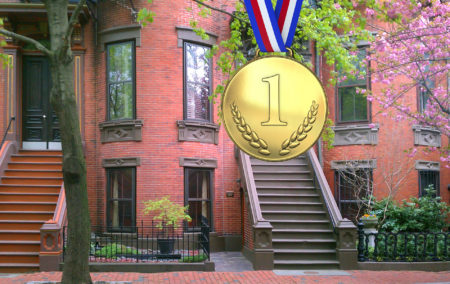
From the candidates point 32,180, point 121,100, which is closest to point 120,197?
point 32,180

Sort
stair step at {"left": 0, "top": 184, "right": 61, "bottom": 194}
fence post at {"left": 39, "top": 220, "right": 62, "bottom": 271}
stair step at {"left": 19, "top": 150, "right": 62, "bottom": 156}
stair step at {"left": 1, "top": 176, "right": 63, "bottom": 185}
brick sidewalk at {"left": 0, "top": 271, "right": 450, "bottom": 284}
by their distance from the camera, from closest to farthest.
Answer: brick sidewalk at {"left": 0, "top": 271, "right": 450, "bottom": 284} < fence post at {"left": 39, "top": 220, "right": 62, "bottom": 271} < stair step at {"left": 0, "top": 184, "right": 61, "bottom": 194} < stair step at {"left": 1, "top": 176, "right": 63, "bottom": 185} < stair step at {"left": 19, "top": 150, "right": 62, "bottom": 156}

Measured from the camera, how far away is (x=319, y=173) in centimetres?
1516

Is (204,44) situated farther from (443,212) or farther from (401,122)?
(443,212)

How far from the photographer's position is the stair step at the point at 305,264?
1252cm

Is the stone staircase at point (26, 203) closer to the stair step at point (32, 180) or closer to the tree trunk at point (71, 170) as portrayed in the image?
the stair step at point (32, 180)

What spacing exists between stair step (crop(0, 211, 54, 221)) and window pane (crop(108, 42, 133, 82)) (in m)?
4.58

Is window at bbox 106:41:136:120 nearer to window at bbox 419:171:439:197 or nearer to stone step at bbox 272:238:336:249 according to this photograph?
stone step at bbox 272:238:336:249

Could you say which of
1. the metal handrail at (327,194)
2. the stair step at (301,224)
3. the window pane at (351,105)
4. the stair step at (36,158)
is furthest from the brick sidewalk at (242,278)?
the window pane at (351,105)

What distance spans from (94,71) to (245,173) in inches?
222

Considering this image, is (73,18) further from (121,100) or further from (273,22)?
(121,100)

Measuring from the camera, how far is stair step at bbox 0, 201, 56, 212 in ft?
44.9

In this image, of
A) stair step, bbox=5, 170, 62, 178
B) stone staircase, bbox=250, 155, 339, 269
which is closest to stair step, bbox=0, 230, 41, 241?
stair step, bbox=5, 170, 62, 178

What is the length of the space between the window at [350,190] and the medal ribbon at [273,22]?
12971 millimetres

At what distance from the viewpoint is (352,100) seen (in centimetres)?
1727
